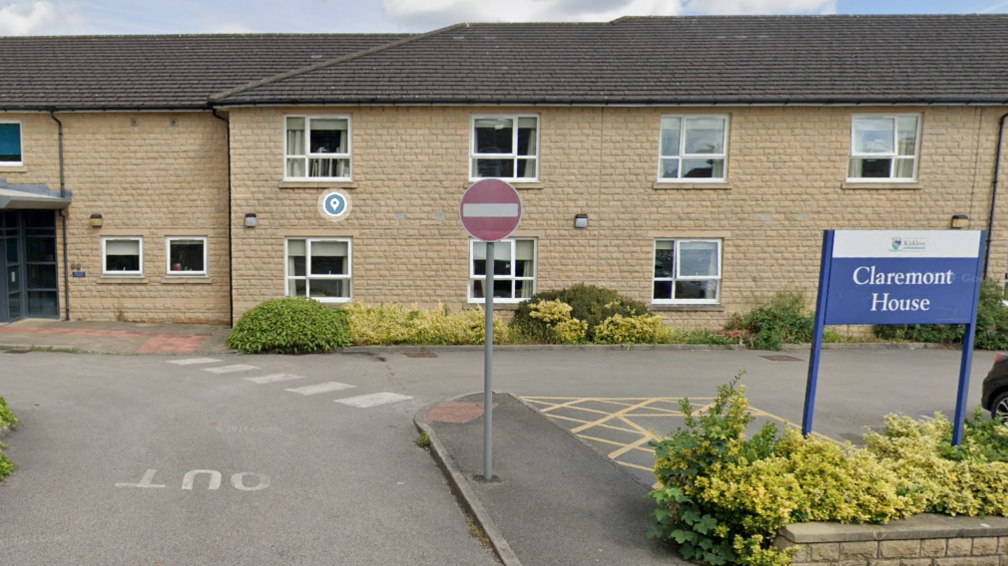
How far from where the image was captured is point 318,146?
16031mm

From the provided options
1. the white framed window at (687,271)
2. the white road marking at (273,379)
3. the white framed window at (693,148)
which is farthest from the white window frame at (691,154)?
the white road marking at (273,379)

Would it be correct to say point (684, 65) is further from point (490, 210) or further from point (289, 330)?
point (490, 210)

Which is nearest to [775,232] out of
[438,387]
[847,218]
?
[847,218]

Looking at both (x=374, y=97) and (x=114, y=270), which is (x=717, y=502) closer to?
(x=374, y=97)

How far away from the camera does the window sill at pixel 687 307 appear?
16.1 m

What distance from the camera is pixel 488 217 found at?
19.5 ft

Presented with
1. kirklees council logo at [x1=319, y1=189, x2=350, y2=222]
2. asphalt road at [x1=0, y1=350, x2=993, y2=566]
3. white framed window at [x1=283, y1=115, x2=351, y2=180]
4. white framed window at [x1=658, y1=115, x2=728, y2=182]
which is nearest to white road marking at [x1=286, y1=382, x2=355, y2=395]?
asphalt road at [x1=0, y1=350, x2=993, y2=566]

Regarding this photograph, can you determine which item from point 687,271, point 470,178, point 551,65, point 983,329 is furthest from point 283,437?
point 983,329

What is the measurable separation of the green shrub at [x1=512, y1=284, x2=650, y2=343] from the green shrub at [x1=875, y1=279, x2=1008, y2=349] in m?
5.92

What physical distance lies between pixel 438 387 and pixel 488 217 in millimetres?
5046

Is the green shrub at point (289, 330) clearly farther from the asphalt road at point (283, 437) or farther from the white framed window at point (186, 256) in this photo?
the white framed window at point (186, 256)

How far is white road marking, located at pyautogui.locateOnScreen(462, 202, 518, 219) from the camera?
19.4 feet

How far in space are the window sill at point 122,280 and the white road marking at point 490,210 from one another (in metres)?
13.6

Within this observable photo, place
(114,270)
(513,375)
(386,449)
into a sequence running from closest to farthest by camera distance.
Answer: (386,449) → (513,375) → (114,270)
